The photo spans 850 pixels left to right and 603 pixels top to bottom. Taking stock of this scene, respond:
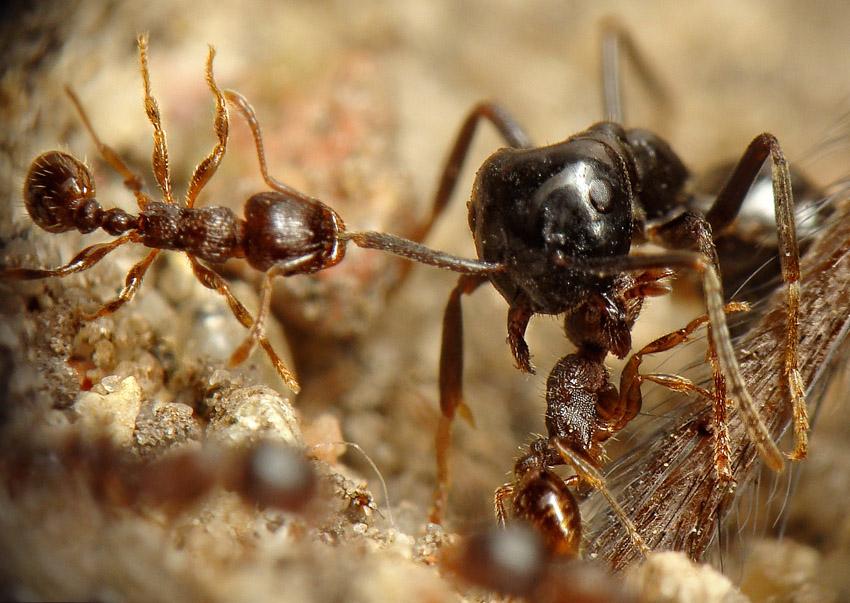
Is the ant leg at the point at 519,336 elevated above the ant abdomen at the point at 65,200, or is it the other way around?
the ant abdomen at the point at 65,200

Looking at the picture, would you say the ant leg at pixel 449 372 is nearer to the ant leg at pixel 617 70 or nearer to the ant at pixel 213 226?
the ant at pixel 213 226

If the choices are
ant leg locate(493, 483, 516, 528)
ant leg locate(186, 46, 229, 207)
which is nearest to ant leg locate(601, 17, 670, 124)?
ant leg locate(186, 46, 229, 207)

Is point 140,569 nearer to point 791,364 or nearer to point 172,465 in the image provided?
point 172,465

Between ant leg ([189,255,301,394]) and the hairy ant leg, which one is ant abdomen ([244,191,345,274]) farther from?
the hairy ant leg

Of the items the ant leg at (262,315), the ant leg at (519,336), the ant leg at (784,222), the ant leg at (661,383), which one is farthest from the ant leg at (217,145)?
the ant leg at (784,222)

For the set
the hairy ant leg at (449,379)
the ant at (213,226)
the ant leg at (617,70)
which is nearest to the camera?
the ant at (213,226)

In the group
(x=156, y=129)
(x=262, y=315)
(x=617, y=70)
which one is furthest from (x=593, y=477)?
(x=617, y=70)
